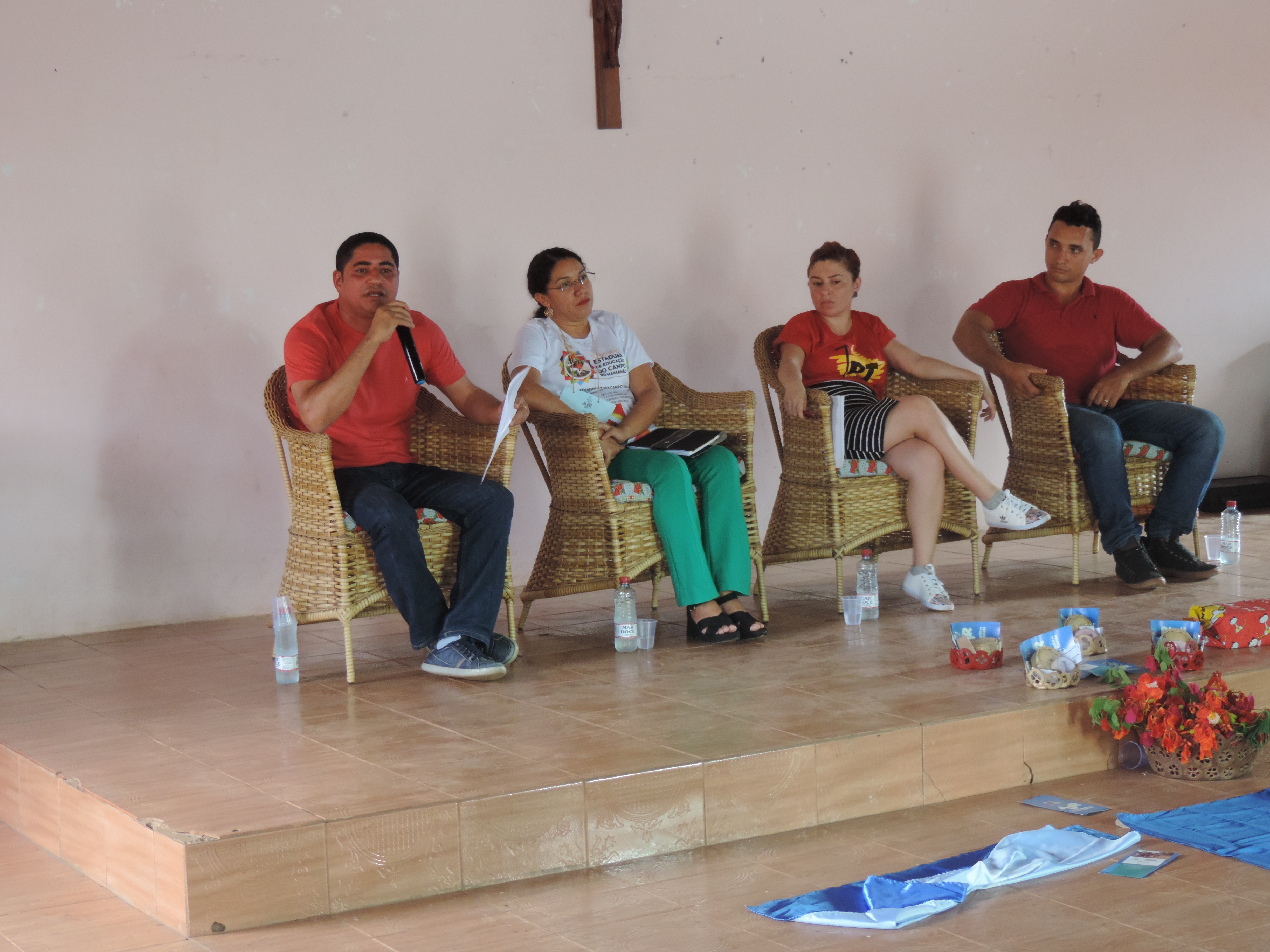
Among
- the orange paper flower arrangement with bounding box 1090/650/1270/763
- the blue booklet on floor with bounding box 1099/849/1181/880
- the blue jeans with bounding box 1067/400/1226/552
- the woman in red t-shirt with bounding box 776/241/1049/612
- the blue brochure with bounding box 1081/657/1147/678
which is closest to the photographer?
the blue booklet on floor with bounding box 1099/849/1181/880

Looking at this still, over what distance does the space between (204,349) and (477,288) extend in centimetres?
93

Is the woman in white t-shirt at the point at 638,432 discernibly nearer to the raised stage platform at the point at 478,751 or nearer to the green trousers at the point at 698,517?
the green trousers at the point at 698,517

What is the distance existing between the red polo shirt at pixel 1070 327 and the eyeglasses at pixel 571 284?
1.55 meters

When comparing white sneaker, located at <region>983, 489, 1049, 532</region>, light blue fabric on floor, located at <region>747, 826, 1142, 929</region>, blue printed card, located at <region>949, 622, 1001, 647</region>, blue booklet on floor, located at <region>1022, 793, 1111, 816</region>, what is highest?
white sneaker, located at <region>983, 489, 1049, 532</region>

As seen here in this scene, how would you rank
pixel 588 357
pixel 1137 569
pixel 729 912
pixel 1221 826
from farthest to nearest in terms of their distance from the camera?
pixel 1137 569 → pixel 588 357 → pixel 1221 826 → pixel 729 912

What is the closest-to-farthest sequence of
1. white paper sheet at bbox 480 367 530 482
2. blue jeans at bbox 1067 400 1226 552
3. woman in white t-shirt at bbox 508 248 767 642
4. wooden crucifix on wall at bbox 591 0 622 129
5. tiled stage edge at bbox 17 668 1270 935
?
tiled stage edge at bbox 17 668 1270 935, white paper sheet at bbox 480 367 530 482, woman in white t-shirt at bbox 508 248 767 642, blue jeans at bbox 1067 400 1226 552, wooden crucifix on wall at bbox 591 0 622 129

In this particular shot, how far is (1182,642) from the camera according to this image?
3525 millimetres

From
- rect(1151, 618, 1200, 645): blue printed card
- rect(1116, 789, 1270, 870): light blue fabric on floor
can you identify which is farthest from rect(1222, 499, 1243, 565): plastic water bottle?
rect(1116, 789, 1270, 870): light blue fabric on floor

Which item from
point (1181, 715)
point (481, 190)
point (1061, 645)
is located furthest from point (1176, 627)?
point (481, 190)

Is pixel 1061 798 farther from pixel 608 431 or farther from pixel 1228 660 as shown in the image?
pixel 608 431

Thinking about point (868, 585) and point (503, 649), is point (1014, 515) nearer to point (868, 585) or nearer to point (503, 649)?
point (868, 585)

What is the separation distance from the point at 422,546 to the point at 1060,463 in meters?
2.23

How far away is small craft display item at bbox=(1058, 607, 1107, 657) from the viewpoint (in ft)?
11.8

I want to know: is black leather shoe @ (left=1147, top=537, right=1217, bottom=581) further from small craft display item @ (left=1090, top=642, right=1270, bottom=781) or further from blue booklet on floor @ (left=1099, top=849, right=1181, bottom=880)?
blue booklet on floor @ (left=1099, top=849, right=1181, bottom=880)
